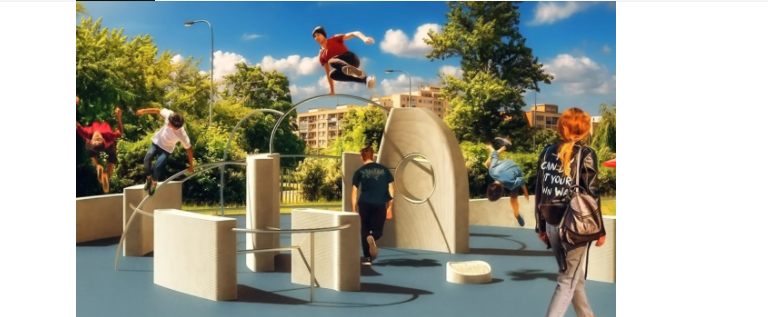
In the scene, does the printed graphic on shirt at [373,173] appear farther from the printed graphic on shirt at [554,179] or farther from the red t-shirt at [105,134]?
the red t-shirt at [105,134]

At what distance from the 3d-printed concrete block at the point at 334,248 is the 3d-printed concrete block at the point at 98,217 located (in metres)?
6.08

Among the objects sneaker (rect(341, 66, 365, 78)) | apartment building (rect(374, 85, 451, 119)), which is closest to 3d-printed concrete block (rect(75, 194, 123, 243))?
sneaker (rect(341, 66, 365, 78))

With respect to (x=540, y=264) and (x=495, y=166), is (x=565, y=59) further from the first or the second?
(x=540, y=264)

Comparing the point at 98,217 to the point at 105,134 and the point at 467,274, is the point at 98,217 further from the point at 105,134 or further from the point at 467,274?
the point at 467,274

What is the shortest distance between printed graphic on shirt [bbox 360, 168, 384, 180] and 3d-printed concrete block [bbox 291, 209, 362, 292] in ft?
5.23

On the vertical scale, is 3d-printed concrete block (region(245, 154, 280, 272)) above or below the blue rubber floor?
above

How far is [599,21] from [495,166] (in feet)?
31.4

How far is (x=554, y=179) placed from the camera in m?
7.21

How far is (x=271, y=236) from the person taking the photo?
1066cm

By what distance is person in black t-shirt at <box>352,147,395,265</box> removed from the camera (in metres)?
10.9

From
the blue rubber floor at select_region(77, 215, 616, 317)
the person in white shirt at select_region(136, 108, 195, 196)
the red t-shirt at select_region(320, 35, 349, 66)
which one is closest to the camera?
the blue rubber floor at select_region(77, 215, 616, 317)

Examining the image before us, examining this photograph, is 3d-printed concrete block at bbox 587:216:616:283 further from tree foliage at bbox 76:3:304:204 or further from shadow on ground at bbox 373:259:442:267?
tree foliage at bbox 76:3:304:204

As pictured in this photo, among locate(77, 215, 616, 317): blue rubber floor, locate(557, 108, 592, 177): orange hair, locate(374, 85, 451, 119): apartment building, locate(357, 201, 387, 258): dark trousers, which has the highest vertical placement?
locate(374, 85, 451, 119): apartment building

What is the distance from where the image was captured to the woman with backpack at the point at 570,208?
7070 mm
